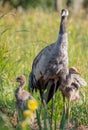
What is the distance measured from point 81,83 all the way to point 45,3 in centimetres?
2252

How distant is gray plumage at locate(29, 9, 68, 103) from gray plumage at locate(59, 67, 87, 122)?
0.78ft

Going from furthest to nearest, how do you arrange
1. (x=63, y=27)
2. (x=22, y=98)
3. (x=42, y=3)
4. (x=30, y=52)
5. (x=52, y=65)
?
1. (x=42, y=3)
2. (x=30, y=52)
3. (x=63, y=27)
4. (x=52, y=65)
5. (x=22, y=98)

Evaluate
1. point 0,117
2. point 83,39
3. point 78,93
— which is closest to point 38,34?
point 83,39

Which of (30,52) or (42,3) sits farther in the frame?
(42,3)

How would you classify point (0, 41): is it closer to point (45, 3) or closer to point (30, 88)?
point (30, 88)

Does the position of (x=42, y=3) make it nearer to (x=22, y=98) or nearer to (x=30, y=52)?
(x=30, y=52)

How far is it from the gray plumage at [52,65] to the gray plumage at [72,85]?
0.78 feet

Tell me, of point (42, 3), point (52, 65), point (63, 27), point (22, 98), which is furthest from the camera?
point (42, 3)

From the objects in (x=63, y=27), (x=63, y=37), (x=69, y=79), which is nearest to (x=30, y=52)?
(x=69, y=79)

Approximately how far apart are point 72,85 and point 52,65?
32.4 inches

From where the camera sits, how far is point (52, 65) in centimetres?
883

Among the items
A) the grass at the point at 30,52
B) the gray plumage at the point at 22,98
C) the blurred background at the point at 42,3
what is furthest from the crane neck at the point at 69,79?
the blurred background at the point at 42,3

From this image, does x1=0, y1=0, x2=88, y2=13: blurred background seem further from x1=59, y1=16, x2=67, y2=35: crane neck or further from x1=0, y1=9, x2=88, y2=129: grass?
x1=59, y1=16, x2=67, y2=35: crane neck

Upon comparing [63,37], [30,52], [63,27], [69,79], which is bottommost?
[69,79]
